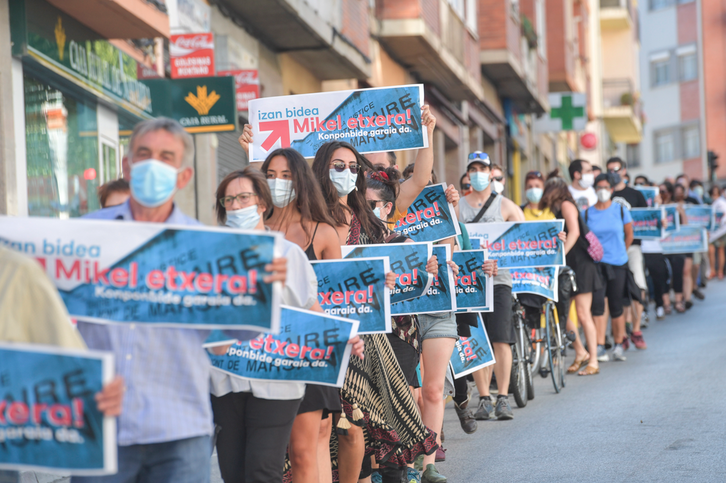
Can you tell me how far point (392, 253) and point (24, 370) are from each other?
3701mm

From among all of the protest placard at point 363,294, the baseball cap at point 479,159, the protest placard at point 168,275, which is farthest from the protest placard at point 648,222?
the protest placard at point 168,275

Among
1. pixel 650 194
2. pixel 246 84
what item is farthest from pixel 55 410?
pixel 650 194

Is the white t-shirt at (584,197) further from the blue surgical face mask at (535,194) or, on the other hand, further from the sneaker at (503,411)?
the sneaker at (503,411)

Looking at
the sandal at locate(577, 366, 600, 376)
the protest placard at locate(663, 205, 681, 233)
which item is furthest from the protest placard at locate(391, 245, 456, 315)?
the protest placard at locate(663, 205, 681, 233)

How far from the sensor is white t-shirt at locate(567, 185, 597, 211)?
45.3ft

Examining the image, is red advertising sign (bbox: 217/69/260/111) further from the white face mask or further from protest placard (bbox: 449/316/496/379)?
protest placard (bbox: 449/316/496/379)

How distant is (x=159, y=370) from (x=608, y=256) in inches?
400

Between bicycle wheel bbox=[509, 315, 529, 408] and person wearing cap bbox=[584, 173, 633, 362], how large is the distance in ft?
9.57

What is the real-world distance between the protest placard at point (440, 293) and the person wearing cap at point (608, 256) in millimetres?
5991

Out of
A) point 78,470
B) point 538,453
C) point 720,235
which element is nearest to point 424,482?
point 538,453

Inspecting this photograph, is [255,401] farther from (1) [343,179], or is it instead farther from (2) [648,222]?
(2) [648,222]

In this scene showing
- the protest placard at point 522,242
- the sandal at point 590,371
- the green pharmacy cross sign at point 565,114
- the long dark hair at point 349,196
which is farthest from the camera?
the green pharmacy cross sign at point 565,114

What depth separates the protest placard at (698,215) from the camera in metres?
20.2

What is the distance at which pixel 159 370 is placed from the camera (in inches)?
143
